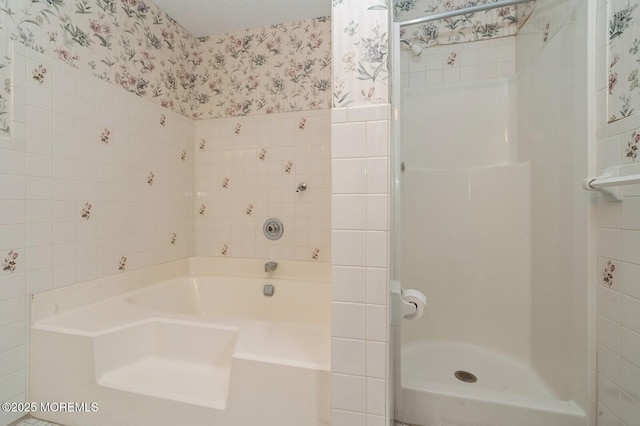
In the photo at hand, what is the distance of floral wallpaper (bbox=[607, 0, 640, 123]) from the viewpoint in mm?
821

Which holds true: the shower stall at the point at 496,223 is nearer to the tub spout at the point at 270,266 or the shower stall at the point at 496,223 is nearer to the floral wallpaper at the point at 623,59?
the floral wallpaper at the point at 623,59

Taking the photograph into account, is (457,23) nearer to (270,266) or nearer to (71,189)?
(270,266)

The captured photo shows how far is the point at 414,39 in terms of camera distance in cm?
164

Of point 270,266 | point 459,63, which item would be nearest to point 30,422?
point 270,266

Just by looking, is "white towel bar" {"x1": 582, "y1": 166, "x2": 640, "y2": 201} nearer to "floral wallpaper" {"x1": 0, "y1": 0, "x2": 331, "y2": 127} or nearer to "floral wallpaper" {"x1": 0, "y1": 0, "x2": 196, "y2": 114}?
"floral wallpaper" {"x1": 0, "y1": 0, "x2": 331, "y2": 127}

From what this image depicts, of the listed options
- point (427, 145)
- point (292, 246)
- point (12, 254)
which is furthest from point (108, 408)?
point (427, 145)

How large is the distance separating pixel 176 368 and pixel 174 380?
2.3 inches

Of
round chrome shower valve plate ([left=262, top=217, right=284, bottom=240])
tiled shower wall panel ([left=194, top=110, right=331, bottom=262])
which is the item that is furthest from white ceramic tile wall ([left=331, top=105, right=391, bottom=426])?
round chrome shower valve plate ([left=262, top=217, right=284, bottom=240])

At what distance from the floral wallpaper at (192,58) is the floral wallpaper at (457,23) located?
52 cm

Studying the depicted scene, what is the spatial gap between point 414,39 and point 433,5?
22 cm

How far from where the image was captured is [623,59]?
868 mm

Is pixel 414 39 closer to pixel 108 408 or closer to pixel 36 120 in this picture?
pixel 36 120

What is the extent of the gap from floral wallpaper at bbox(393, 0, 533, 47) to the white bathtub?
168cm

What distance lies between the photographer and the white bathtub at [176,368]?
850mm
